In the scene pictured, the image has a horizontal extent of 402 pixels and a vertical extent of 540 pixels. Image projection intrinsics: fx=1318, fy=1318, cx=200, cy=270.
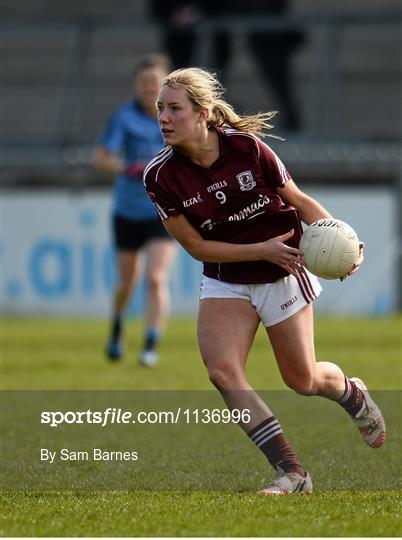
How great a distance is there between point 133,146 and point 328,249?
5817 mm

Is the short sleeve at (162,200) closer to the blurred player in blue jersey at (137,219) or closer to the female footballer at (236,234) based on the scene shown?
the female footballer at (236,234)

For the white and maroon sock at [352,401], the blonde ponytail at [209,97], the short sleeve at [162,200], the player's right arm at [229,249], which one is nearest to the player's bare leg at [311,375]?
the white and maroon sock at [352,401]

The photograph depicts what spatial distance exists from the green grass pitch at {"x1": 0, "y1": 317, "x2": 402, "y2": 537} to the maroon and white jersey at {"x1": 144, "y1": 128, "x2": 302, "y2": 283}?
103cm

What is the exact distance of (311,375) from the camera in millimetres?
6289

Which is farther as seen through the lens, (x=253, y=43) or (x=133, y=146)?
(x=253, y=43)

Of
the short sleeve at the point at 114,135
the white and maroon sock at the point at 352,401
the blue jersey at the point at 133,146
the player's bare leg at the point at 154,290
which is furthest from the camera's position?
the short sleeve at the point at 114,135

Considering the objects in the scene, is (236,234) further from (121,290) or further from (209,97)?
(121,290)

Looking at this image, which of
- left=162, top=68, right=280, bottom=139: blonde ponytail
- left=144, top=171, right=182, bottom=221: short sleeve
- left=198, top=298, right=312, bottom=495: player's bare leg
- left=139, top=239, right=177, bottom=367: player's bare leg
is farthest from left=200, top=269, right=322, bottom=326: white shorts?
left=139, top=239, right=177, bottom=367: player's bare leg

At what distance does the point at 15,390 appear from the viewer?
31.7 feet

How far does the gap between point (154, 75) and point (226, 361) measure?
5.18m

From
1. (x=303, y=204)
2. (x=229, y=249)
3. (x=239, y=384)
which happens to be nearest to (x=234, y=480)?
(x=239, y=384)

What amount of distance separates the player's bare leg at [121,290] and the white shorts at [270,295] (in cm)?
528

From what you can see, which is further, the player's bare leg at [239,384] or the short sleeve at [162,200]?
the short sleeve at [162,200]

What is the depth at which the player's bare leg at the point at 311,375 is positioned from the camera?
6.20 metres
